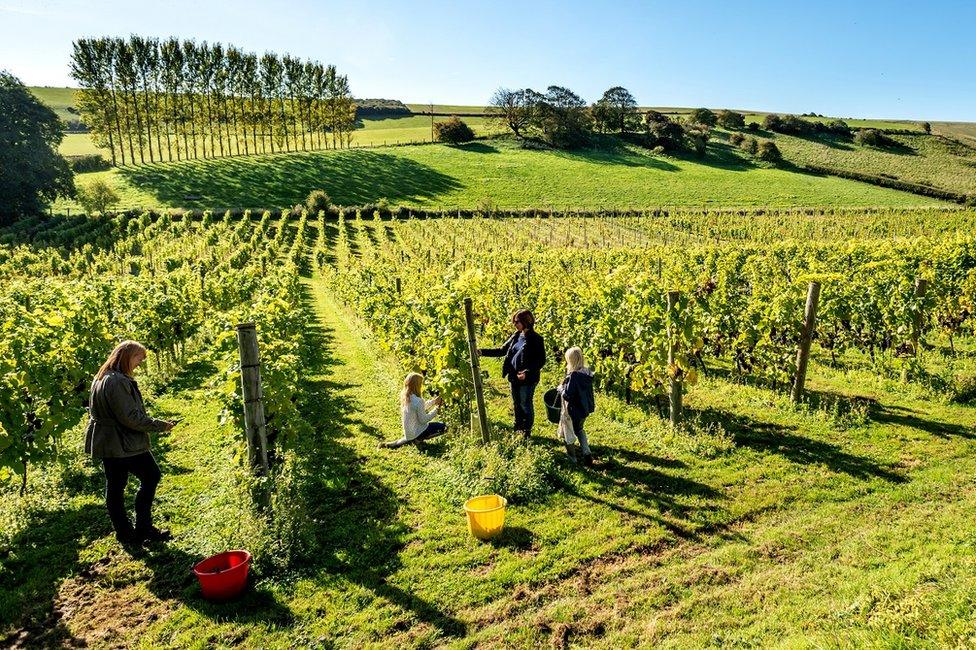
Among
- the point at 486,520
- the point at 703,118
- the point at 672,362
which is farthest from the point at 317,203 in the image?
the point at 703,118

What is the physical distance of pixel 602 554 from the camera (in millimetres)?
5352

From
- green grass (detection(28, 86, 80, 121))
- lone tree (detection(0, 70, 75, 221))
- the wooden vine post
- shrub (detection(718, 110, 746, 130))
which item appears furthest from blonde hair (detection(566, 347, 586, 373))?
green grass (detection(28, 86, 80, 121))

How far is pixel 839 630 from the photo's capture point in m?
3.94

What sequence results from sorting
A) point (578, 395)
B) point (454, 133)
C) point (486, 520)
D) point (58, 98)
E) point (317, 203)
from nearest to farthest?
point (486, 520) → point (578, 395) → point (317, 203) → point (454, 133) → point (58, 98)

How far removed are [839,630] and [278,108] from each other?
73.7 m

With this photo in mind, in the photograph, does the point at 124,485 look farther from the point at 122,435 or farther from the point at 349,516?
the point at 349,516

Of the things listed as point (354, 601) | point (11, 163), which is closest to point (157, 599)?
point (354, 601)

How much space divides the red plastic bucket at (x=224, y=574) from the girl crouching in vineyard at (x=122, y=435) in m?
1.29

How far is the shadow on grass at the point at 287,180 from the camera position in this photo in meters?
49.7

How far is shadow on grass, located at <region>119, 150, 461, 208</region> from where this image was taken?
1959 inches

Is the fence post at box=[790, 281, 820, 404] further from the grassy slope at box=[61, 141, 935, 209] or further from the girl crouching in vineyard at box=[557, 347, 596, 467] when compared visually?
the grassy slope at box=[61, 141, 935, 209]

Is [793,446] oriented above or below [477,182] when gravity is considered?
below

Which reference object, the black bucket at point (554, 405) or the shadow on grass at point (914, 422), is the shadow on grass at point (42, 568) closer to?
the black bucket at point (554, 405)

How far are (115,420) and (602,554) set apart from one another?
4.89 meters
